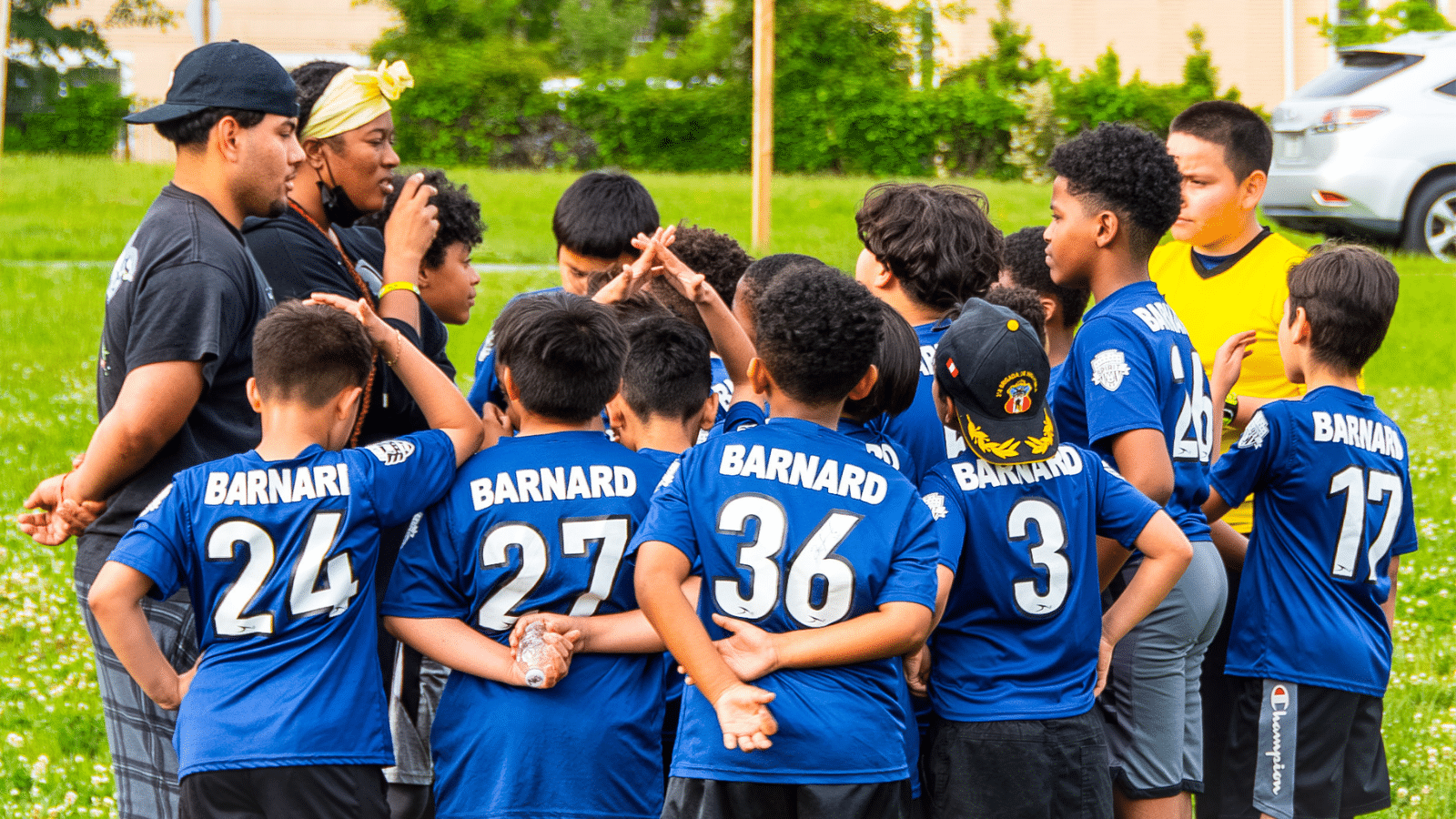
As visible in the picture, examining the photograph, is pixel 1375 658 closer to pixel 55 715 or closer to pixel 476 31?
pixel 55 715

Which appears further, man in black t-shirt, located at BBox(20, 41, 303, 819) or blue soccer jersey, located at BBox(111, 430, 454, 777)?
man in black t-shirt, located at BBox(20, 41, 303, 819)

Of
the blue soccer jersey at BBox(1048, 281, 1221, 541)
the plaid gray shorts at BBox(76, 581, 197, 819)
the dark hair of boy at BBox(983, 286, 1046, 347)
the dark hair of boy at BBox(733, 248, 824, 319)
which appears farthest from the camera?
the dark hair of boy at BBox(983, 286, 1046, 347)

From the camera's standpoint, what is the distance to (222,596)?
2764 mm

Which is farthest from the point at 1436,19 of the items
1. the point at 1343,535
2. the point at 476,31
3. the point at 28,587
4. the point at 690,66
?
the point at 476,31

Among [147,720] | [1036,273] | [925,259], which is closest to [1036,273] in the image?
[1036,273]

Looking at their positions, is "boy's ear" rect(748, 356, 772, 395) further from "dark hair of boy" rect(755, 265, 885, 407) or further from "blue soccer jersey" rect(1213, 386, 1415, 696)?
"blue soccer jersey" rect(1213, 386, 1415, 696)

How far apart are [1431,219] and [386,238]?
13.0 m

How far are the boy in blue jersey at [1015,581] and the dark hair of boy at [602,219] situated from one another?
5.11ft

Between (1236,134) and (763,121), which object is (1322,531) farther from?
(763,121)

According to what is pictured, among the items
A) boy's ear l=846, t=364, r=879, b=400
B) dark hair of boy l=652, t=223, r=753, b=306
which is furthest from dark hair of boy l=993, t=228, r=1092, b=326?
boy's ear l=846, t=364, r=879, b=400

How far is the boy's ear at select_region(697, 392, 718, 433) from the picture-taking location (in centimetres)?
331

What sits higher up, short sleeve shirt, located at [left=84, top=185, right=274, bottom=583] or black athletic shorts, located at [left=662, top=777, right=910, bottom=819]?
short sleeve shirt, located at [left=84, top=185, right=274, bottom=583]

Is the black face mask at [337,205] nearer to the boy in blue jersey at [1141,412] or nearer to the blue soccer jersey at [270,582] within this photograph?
the blue soccer jersey at [270,582]

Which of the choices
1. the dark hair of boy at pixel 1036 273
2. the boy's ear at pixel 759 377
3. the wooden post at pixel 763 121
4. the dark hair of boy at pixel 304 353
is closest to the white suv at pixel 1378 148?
the wooden post at pixel 763 121
